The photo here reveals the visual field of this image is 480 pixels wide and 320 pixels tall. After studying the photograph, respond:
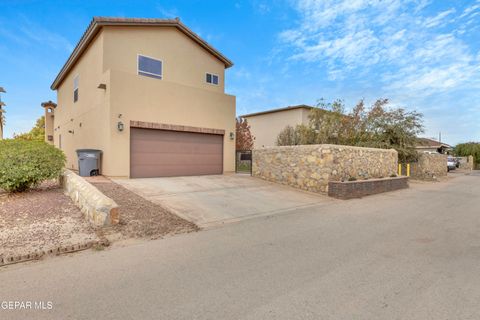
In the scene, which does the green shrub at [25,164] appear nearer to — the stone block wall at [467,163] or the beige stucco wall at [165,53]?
the beige stucco wall at [165,53]

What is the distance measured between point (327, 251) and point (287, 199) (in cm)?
475

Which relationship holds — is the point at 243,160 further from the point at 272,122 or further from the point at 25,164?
the point at 25,164

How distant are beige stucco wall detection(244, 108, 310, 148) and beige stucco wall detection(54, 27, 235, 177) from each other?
418 inches

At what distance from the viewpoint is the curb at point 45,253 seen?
379 cm

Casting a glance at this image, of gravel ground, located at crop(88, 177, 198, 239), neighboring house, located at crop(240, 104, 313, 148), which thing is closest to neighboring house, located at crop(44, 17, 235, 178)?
gravel ground, located at crop(88, 177, 198, 239)

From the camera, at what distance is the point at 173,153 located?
12141 mm

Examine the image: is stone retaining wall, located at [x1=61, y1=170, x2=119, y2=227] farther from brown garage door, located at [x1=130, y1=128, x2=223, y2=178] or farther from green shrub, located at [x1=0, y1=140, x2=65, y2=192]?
brown garage door, located at [x1=130, y1=128, x2=223, y2=178]

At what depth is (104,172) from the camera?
1078 centimetres

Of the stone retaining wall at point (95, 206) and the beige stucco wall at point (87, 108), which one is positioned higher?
the beige stucco wall at point (87, 108)

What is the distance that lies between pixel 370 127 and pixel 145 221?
17897 millimetres

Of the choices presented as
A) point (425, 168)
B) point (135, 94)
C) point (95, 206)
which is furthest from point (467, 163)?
point (95, 206)

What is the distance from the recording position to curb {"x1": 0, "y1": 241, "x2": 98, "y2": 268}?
149 inches

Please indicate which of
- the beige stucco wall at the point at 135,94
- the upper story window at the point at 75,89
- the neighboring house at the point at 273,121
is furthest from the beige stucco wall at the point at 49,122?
the neighboring house at the point at 273,121

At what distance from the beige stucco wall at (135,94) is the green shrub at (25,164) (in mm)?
2512
